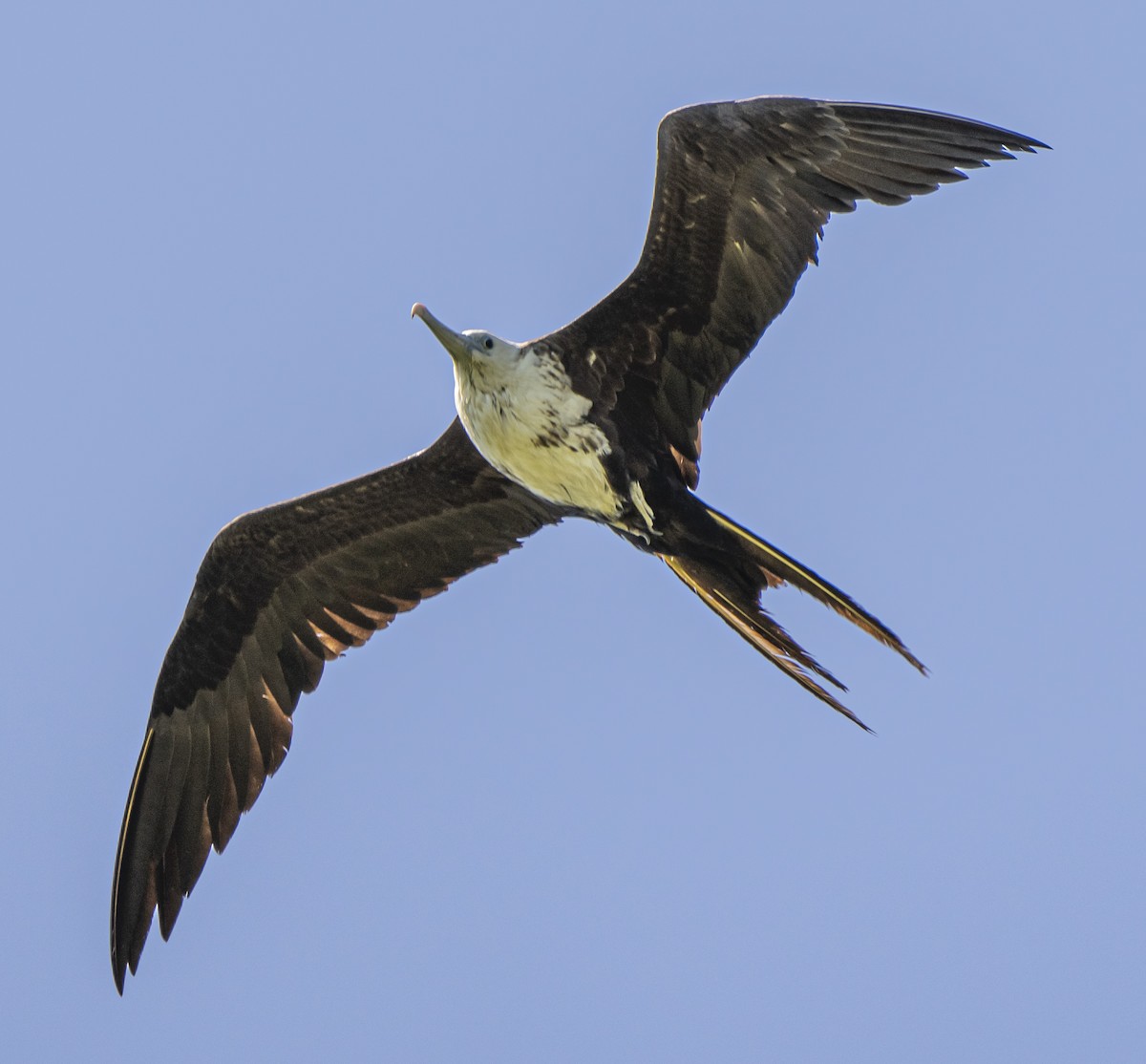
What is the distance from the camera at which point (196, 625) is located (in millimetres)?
8867

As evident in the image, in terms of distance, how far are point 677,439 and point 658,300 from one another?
641 mm

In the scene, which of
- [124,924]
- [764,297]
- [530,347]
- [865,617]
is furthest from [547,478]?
[124,924]

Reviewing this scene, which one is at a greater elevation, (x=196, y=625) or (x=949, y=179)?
(x=949, y=179)

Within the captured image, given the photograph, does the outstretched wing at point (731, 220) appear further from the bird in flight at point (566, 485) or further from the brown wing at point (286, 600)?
the brown wing at point (286, 600)

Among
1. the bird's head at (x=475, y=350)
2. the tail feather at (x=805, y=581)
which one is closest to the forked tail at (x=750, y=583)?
the tail feather at (x=805, y=581)

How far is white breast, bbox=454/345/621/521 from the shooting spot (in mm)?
8078

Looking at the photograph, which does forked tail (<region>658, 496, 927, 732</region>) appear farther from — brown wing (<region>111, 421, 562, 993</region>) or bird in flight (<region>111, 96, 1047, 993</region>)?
brown wing (<region>111, 421, 562, 993</region>)

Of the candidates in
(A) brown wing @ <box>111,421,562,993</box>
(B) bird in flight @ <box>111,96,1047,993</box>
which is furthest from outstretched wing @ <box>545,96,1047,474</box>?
(A) brown wing @ <box>111,421,562,993</box>

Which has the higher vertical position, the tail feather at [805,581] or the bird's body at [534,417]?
the bird's body at [534,417]

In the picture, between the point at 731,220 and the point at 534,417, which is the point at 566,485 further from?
the point at 731,220

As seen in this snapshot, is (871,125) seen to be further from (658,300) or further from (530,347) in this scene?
(530,347)

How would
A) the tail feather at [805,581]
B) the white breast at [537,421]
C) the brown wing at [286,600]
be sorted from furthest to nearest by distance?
the brown wing at [286,600]
the white breast at [537,421]
the tail feather at [805,581]

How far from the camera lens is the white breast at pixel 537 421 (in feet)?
26.5

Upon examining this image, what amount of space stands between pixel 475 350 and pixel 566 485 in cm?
76
